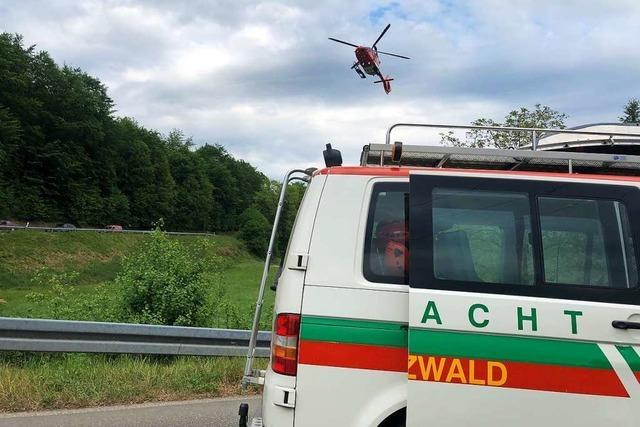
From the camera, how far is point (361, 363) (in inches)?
112

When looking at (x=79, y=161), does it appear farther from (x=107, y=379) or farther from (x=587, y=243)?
(x=587, y=243)

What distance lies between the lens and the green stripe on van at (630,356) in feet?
9.00

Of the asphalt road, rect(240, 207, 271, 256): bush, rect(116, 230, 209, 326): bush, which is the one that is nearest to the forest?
rect(240, 207, 271, 256): bush

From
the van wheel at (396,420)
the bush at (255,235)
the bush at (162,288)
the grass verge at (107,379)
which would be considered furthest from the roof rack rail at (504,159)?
the bush at (255,235)

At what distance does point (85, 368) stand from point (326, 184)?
4207 mm

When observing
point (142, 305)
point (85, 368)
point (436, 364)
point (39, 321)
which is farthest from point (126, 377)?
point (436, 364)

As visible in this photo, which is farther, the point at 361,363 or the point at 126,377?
the point at 126,377

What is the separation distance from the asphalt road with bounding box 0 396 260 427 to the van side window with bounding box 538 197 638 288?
3.30m

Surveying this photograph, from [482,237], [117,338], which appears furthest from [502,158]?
[117,338]

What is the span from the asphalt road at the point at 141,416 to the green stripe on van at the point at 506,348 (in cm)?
283

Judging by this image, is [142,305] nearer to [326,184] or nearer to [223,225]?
[326,184]

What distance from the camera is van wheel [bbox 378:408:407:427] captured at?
287 cm

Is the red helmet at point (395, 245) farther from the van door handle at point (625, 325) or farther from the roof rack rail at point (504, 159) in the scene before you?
the van door handle at point (625, 325)

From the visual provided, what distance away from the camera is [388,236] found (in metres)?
3.03
